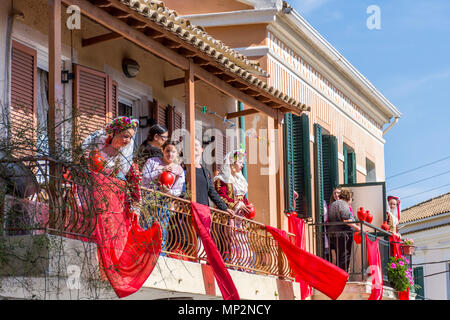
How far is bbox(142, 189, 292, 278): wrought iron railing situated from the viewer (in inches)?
452

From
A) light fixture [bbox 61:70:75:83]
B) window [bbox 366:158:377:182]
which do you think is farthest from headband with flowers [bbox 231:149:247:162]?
window [bbox 366:158:377:182]

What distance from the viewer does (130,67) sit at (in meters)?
14.1

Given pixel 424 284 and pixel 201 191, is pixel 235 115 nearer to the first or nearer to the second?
pixel 201 191

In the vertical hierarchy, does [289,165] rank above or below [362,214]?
above

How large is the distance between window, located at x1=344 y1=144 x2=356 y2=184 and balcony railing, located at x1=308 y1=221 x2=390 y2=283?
399 centimetres

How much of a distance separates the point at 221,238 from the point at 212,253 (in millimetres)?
823

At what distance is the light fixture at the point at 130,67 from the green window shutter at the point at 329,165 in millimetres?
7285

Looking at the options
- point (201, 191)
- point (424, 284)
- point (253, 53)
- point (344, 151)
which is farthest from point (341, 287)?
point (424, 284)

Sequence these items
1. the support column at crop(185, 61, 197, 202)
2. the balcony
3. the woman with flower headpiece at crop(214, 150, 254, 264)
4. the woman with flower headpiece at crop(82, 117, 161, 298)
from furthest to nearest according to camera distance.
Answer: the woman with flower headpiece at crop(214, 150, 254, 264)
the support column at crop(185, 61, 197, 202)
the woman with flower headpiece at crop(82, 117, 161, 298)
the balcony

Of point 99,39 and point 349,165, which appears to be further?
point 349,165

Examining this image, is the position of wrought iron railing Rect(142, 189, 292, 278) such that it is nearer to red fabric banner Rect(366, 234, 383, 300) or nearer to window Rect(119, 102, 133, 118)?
window Rect(119, 102, 133, 118)

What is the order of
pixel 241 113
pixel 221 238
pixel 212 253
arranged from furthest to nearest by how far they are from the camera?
pixel 241 113, pixel 221 238, pixel 212 253

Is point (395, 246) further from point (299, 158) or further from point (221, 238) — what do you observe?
point (221, 238)

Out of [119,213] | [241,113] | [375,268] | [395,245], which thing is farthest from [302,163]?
[119,213]
